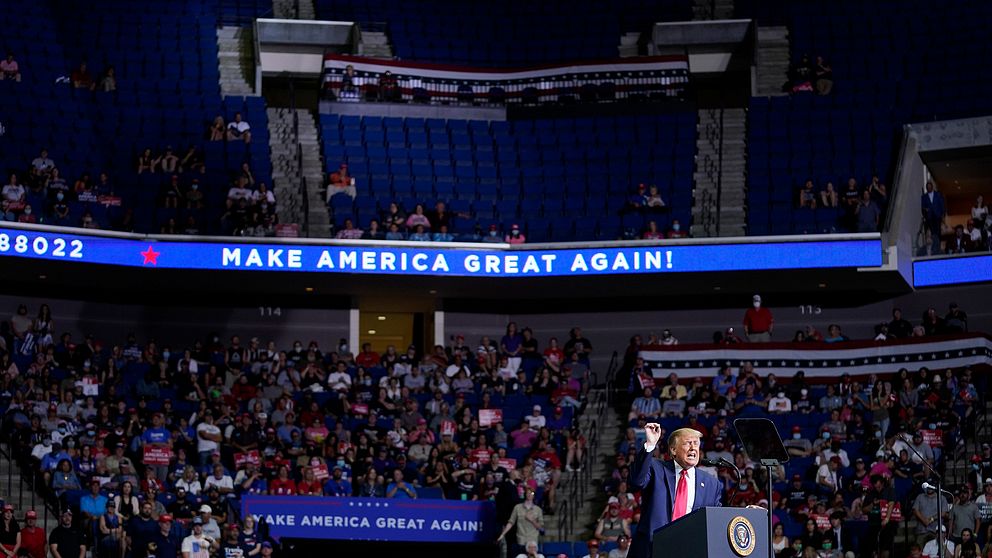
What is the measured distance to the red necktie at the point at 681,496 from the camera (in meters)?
7.95

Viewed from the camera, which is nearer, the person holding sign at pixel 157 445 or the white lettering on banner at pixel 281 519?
the white lettering on banner at pixel 281 519

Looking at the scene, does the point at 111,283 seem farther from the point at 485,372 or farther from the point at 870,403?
the point at 870,403

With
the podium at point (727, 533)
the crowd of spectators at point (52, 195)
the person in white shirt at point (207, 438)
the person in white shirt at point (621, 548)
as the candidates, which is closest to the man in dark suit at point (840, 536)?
the person in white shirt at point (621, 548)

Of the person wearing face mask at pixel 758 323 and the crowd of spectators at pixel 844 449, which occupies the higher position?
the person wearing face mask at pixel 758 323

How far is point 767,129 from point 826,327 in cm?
383

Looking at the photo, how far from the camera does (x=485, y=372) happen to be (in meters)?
24.6

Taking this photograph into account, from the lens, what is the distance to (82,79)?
27.5 metres

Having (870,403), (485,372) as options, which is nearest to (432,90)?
(485,372)

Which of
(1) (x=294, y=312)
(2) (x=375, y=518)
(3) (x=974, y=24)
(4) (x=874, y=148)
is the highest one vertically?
(3) (x=974, y=24)

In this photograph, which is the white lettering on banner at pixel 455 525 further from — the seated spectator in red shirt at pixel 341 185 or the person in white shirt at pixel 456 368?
the seated spectator in red shirt at pixel 341 185

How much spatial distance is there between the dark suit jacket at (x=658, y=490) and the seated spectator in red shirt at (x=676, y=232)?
17033mm

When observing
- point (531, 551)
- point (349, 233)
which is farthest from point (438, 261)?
point (531, 551)

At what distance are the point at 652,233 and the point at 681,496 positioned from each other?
17195mm

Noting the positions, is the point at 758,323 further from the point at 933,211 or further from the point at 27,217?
the point at 27,217
